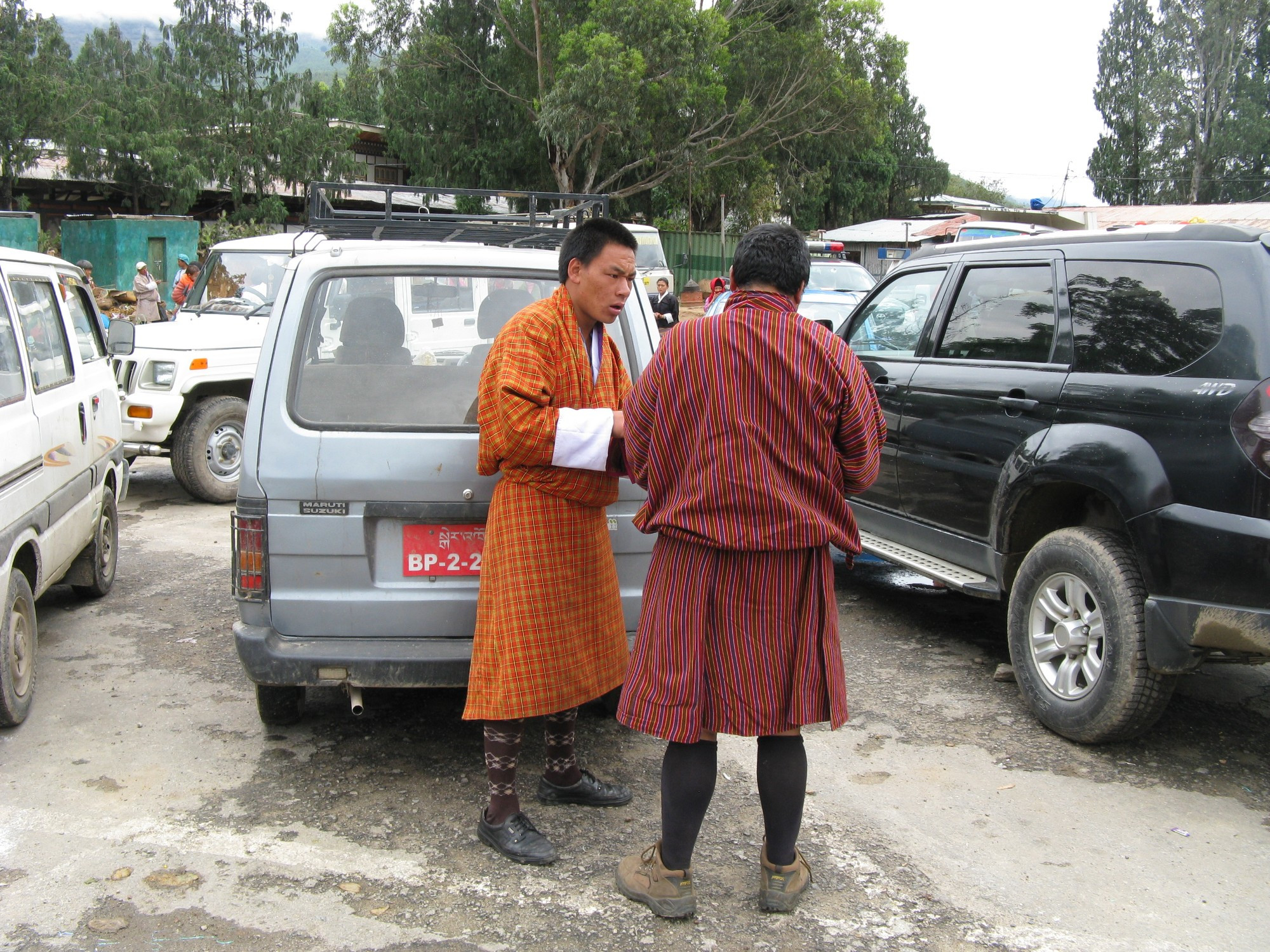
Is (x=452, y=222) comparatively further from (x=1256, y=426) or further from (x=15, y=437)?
(x=1256, y=426)

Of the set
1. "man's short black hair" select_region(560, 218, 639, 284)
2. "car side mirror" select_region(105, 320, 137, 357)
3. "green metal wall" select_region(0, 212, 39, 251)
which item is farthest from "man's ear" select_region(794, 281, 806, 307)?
"green metal wall" select_region(0, 212, 39, 251)

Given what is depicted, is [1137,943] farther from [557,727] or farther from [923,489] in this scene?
[923,489]

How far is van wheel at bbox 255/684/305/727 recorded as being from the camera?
13.1 ft

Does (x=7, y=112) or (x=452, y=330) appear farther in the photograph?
(x=7, y=112)

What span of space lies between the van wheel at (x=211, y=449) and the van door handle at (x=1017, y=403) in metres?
5.72

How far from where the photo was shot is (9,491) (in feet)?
13.4

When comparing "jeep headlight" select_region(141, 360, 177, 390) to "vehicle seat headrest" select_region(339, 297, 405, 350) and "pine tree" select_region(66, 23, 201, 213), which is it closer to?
"vehicle seat headrest" select_region(339, 297, 405, 350)

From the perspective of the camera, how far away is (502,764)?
319cm

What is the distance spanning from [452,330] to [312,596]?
1.05m

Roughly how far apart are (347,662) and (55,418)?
233 cm

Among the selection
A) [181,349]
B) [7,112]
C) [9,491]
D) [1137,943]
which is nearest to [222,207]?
[7,112]

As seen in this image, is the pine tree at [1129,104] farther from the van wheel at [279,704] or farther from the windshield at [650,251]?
the van wheel at [279,704]

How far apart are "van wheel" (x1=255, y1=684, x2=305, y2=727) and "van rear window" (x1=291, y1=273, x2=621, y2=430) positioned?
1116mm

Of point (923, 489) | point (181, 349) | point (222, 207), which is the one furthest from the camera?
point (222, 207)
